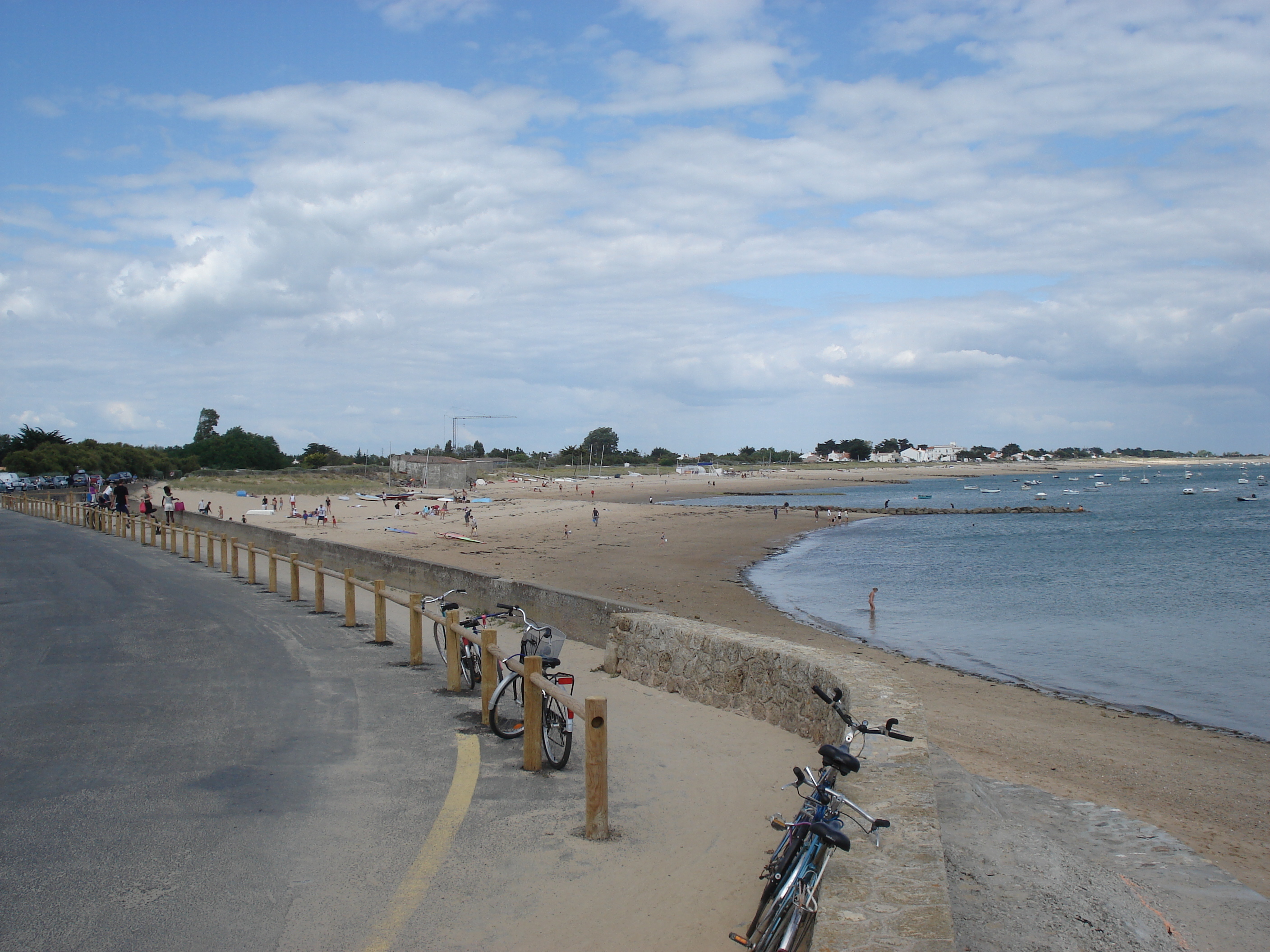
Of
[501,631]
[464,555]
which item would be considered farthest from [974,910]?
A: [464,555]

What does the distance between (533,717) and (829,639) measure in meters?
13.1

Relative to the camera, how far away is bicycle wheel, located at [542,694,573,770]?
666 cm

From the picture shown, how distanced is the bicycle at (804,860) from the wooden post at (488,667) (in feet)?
12.3

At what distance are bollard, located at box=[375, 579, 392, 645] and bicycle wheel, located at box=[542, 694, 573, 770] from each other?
4921 mm

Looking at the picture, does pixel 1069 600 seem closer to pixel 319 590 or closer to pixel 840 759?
pixel 319 590

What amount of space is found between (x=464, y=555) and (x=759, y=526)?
23893 mm

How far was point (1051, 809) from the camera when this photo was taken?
324 inches

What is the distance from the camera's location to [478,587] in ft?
44.9

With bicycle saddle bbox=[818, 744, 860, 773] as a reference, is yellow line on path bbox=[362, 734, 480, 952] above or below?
below

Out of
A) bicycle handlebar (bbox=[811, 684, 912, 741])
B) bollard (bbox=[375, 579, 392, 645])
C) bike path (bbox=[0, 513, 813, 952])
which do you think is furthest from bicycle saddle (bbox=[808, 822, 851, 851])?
bollard (bbox=[375, 579, 392, 645])

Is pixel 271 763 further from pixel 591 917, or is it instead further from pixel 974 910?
pixel 974 910

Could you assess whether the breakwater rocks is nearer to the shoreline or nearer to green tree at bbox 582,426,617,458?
the shoreline

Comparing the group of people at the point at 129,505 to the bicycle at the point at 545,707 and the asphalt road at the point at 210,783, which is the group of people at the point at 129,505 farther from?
the bicycle at the point at 545,707

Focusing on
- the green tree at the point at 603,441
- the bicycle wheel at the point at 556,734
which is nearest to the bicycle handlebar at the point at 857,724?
the bicycle wheel at the point at 556,734
